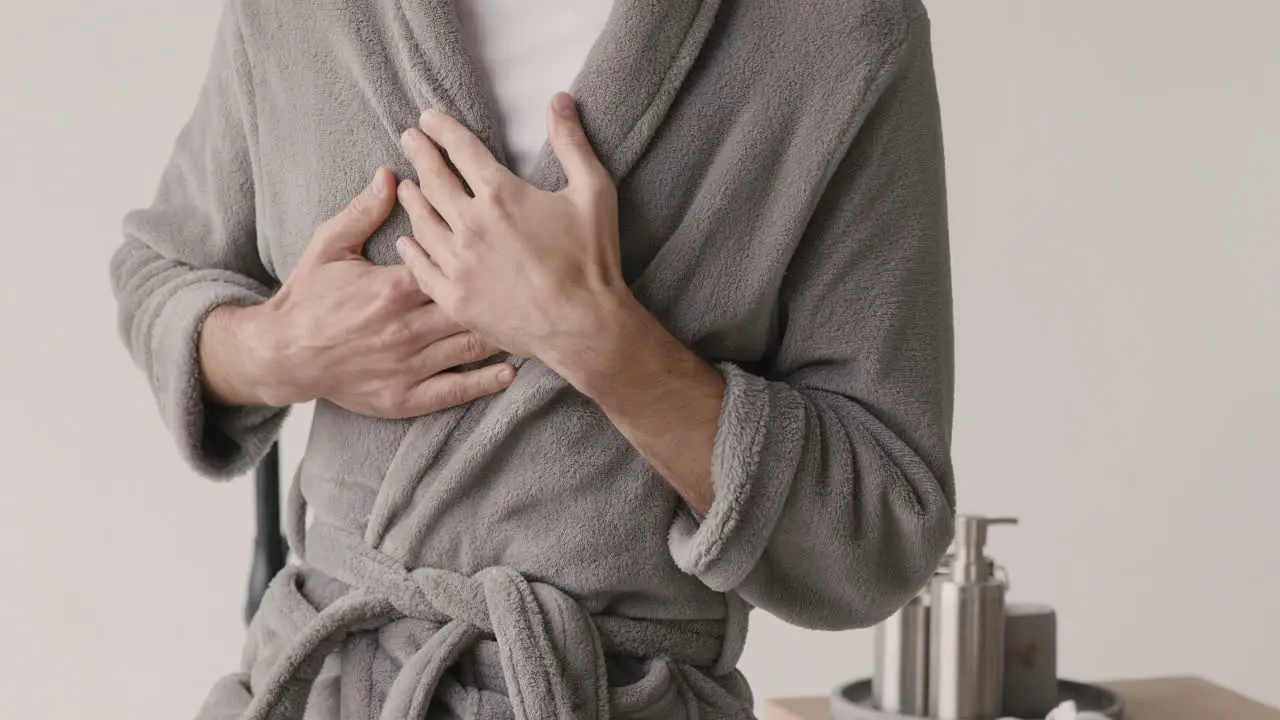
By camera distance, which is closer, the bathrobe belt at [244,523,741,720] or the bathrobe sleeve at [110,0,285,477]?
the bathrobe belt at [244,523,741,720]

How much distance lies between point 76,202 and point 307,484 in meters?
1.14

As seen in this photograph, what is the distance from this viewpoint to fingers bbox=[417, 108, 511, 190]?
794 mm

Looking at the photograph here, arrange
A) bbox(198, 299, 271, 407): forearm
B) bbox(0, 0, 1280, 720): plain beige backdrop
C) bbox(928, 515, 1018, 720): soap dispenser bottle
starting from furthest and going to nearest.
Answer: bbox(0, 0, 1280, 720): plain beige backdrop
bbox(928, 515, 1018, 720): soap dispenser bottle
bbox(198, 299, 271, 407): forearm

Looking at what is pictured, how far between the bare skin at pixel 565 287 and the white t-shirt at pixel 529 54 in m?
0.04

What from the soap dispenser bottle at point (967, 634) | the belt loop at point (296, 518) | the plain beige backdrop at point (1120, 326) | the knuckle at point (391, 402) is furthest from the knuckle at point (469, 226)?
the plain beige backdrop at point (1120, 326)

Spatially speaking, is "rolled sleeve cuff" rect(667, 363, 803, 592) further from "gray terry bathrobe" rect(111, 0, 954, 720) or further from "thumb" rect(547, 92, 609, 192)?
"thumb" rect(547, 92, 609, 192)

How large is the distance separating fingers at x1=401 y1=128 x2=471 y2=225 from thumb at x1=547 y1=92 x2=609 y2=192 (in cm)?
6

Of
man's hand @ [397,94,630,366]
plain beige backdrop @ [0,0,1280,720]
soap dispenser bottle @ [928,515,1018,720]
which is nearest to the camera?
man's hand @ [397,94,630,366]

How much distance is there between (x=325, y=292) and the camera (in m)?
0.84

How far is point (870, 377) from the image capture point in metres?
0.86

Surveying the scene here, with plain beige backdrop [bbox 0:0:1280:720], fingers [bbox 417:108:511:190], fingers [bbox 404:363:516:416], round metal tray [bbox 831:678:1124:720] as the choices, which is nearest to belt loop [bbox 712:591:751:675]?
fingers [bbox 404:363:516:416]

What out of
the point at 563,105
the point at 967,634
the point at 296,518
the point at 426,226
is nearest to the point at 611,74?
the point at 563,105

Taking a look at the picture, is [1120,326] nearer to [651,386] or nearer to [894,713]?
[894,713]

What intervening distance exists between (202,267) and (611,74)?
326 millimetres
